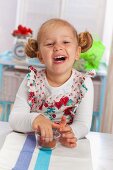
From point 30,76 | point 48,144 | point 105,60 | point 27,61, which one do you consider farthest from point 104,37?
point 48,144

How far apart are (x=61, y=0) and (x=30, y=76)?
90.2 inches

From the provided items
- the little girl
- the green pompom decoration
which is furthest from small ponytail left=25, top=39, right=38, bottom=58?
the green pompom decoration

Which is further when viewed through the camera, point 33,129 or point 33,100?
point 33,100

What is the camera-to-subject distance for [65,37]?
1141 millimetres

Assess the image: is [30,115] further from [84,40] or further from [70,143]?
[84,40]

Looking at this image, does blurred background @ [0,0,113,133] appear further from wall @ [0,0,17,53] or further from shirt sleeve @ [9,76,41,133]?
shirt sleeve @ [9,76,41,133]

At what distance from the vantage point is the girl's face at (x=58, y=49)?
1.12 m

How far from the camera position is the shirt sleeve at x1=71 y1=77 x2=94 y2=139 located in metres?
1.10

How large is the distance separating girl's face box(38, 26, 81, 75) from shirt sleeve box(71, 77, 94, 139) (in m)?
0.11

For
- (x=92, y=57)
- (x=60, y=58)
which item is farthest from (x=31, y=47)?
(x=92, y=57)

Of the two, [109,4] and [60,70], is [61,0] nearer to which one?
[109,4]

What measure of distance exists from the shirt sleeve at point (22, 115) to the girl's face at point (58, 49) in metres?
0.13

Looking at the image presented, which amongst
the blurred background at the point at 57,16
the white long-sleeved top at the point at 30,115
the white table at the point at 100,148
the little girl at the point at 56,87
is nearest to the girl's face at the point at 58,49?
the little girl at the point at 56,87

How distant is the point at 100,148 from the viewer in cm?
105
